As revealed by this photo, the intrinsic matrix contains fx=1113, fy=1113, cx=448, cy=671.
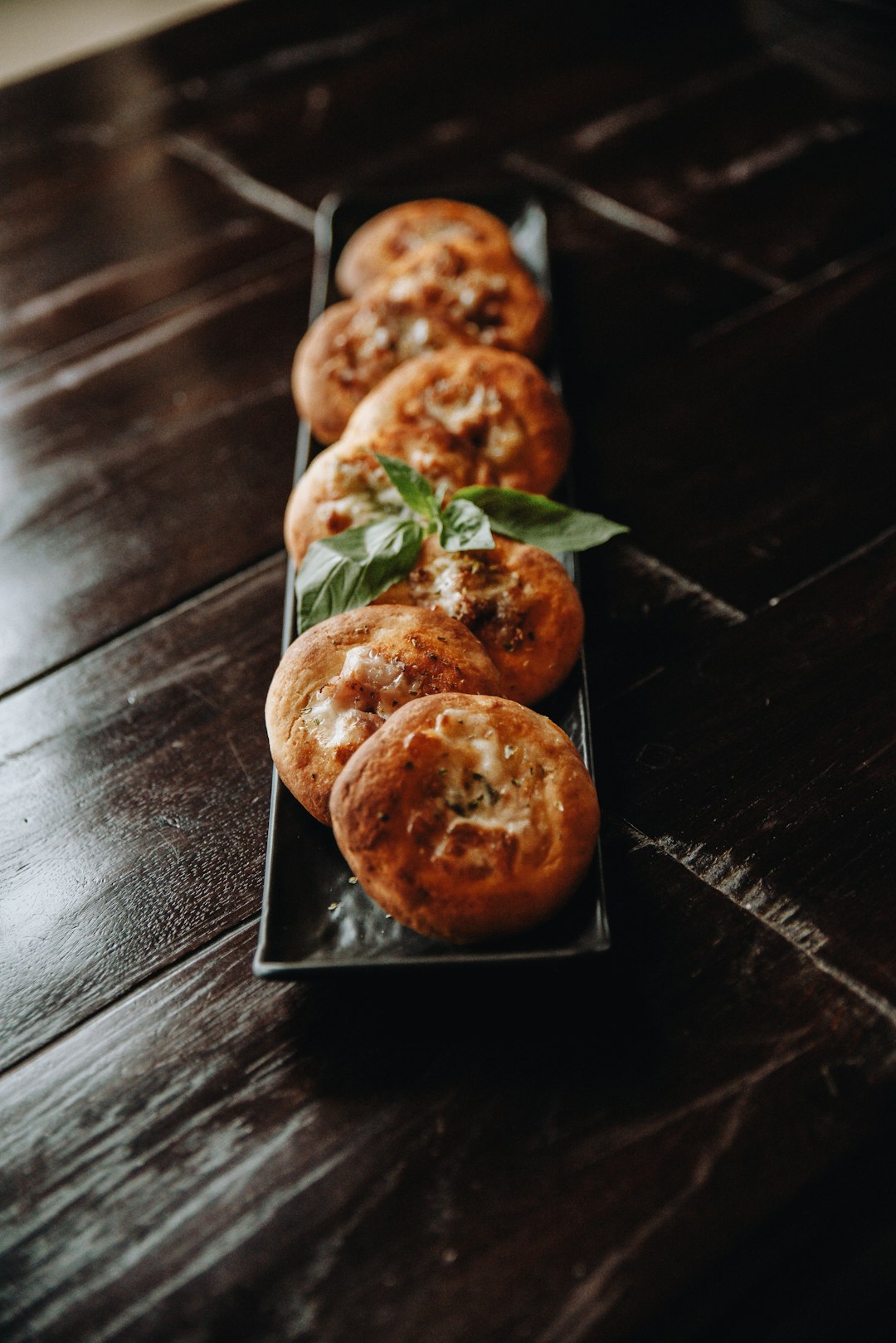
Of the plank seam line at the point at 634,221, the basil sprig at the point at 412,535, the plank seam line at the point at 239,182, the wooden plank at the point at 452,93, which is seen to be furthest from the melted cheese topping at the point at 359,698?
the wooden plank at the point at 452,93

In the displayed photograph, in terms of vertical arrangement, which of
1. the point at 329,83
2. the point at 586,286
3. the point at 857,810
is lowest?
the point at 857,810

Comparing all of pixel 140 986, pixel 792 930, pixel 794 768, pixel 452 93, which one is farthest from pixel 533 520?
pixel 452 93

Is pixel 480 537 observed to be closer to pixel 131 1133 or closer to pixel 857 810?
pixel 857 810

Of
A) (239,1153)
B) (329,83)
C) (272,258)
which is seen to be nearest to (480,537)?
(239,1153)

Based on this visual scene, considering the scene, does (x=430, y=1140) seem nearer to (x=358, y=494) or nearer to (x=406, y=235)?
(x=358, y=494)

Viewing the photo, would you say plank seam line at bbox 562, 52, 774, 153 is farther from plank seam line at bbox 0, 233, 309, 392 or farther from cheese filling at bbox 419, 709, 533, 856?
cheese filling at bbox 419, 709, 533, 856

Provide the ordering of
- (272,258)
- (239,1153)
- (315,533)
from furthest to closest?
(272,258) → (315,533) → (239,1153)

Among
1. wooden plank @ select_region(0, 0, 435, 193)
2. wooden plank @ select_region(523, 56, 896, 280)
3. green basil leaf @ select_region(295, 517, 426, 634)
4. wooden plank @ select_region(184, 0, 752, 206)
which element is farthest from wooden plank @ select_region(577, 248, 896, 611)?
wooden plank @ select_region(0, 0, 435, 193)
